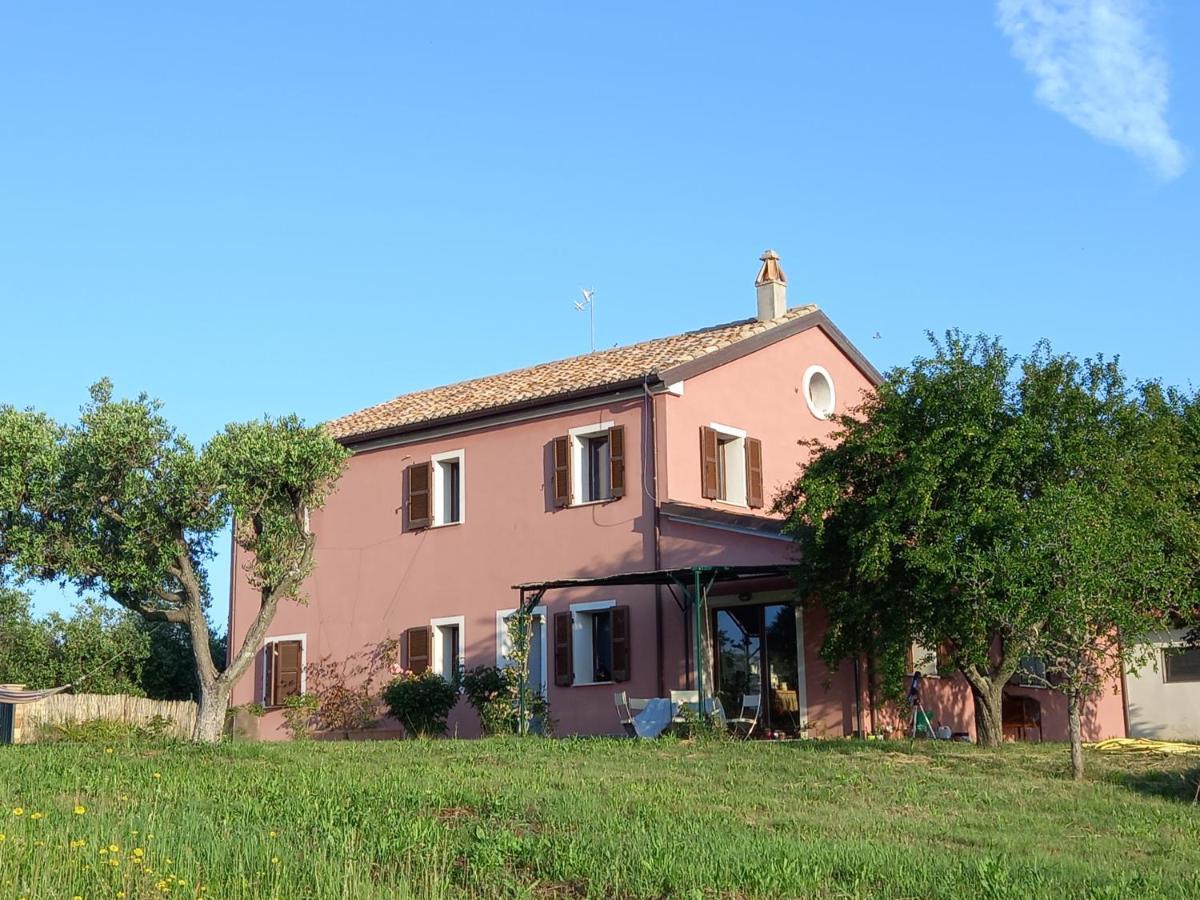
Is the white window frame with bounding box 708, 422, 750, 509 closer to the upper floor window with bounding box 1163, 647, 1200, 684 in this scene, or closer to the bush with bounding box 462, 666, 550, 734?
the bush with bounding box 462, 666, 550, 734

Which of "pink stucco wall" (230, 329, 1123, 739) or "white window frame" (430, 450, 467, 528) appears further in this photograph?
"white window frame" (430, 450, 467, 528)

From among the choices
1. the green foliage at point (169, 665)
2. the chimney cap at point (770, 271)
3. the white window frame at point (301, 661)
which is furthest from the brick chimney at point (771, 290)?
the green foliage at point (169, 665)

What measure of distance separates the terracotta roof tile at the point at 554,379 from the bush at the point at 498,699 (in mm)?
4891

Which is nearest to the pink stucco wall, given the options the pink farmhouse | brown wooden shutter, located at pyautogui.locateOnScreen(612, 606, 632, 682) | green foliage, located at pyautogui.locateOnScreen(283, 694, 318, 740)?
the pink farmhouse

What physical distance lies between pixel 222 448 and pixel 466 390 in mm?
8323

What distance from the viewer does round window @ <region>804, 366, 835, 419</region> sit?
26.7m

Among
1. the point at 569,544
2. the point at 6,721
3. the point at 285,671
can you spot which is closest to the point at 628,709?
the point at 569,544

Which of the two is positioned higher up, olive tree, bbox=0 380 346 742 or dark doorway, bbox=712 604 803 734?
olive tree, bbox=0 380 346 742

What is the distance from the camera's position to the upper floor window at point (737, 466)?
80.3 ft

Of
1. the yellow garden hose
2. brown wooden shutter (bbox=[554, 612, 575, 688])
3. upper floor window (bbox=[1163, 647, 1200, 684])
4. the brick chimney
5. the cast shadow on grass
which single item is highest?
the brick chimney

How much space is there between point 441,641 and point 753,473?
6256 millimetres

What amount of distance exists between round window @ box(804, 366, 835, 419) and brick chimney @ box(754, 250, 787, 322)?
124 centimetres

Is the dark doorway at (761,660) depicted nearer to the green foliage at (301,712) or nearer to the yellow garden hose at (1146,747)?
the yellow garden hose at (1146,747)

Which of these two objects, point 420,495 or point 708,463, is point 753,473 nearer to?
point 708,463
